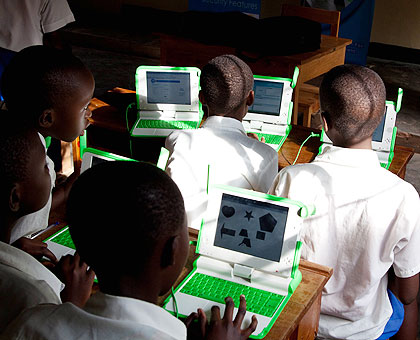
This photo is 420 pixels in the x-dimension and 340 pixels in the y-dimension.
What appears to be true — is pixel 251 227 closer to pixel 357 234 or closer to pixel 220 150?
pixel 357 234

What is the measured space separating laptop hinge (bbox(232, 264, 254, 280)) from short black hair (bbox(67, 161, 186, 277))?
0.49 metres

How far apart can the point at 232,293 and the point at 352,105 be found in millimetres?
754

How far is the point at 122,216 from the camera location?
3.32 feet

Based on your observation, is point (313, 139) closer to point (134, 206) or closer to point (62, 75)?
point (62, 75)

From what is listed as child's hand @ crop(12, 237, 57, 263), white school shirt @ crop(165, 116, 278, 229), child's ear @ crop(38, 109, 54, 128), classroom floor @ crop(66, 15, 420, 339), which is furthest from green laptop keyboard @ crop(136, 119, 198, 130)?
classroom floor @ crop(66, 15, 420, 339)

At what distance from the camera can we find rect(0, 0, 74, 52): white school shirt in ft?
10.7

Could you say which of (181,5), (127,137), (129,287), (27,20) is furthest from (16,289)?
(181,5)

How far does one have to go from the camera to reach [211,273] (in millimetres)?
1563

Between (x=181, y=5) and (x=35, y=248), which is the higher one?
(x=35, y=248)

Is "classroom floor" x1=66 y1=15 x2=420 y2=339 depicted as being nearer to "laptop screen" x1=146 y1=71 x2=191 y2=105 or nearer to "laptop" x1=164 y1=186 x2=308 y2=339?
"laptop screen" x1=146 y1=71 x2=191 y2=105

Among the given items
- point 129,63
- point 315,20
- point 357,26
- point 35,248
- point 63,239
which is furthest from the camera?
point 129,63

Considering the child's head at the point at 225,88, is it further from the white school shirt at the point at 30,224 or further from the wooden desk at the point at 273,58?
the wooden desk at the point at 273,58

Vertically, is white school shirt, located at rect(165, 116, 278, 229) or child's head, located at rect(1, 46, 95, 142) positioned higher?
child's head, located at rect(1, 46, 95, 142)

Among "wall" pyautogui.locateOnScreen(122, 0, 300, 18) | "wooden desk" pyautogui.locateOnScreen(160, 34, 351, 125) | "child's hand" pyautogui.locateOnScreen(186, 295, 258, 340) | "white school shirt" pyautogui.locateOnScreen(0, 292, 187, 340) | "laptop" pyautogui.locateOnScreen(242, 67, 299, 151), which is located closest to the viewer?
"white school shirt" pyautogui.locateOnScreen(0, 292, 187, 340)
